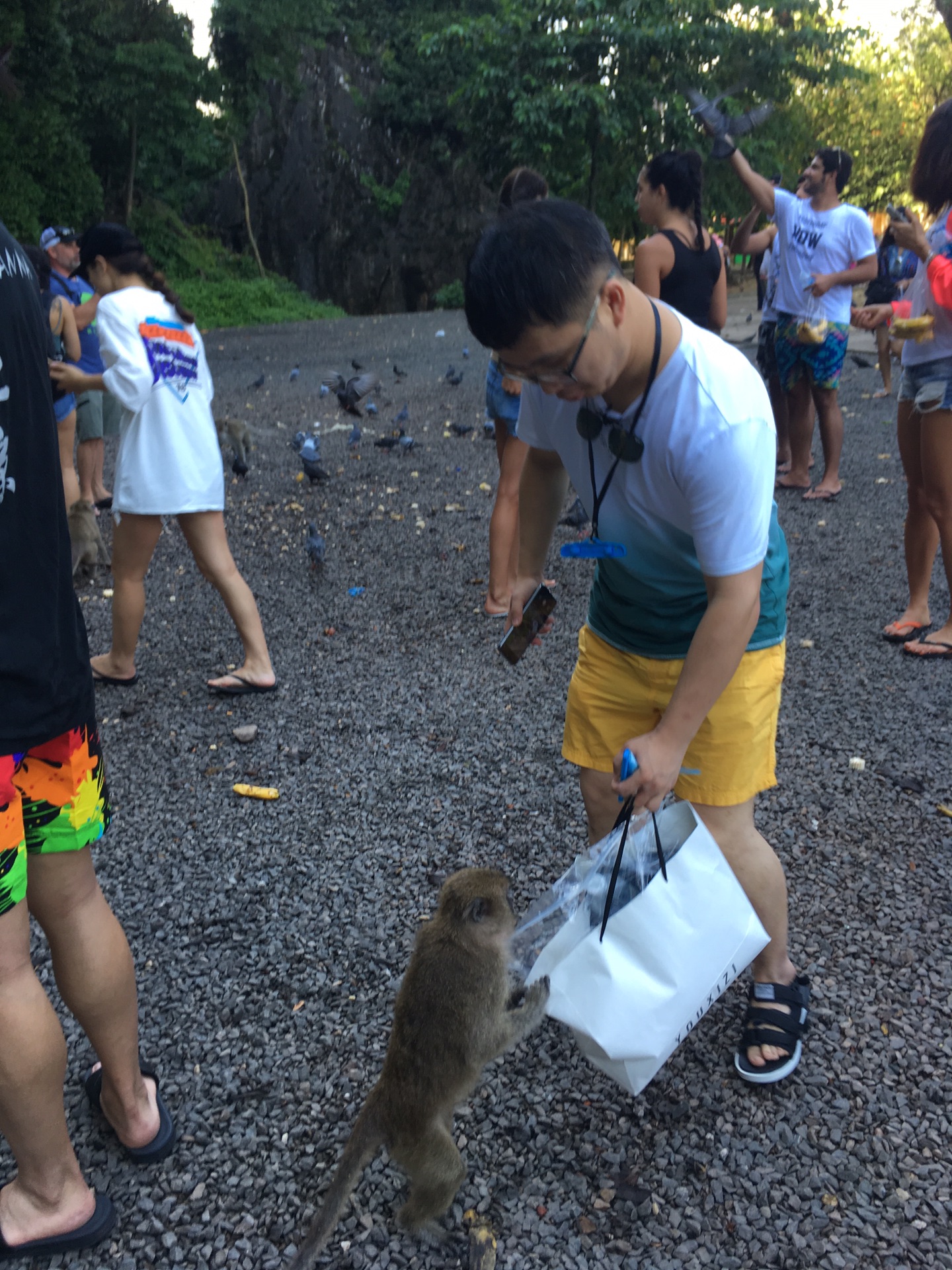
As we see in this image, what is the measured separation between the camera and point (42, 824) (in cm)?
177

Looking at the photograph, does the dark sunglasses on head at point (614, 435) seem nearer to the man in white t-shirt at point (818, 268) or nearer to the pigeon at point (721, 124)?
the pigeon at point (721, 124)

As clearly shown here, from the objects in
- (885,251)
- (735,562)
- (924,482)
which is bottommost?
(924,482)

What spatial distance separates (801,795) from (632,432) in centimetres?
214

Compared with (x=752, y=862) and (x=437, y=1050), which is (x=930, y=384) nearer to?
(x=752, y=862)

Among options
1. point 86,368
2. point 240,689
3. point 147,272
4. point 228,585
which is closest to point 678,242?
point 147,272

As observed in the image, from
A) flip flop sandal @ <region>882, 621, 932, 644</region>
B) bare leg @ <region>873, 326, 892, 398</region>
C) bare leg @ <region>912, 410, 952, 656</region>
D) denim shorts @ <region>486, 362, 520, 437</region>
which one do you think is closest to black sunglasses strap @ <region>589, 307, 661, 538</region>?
bare leg @ <region>912, 410, 952, 656</region>

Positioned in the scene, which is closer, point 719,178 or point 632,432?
point 632,432

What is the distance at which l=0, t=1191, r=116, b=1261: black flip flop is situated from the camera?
1891 mm

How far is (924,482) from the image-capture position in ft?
13.4

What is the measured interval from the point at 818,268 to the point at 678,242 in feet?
5.94

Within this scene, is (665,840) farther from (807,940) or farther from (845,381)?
(845,381)

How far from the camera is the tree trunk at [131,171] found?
24938mm

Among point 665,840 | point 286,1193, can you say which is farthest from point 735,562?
point 286,1193

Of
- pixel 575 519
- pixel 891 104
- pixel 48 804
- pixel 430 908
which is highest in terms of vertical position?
pixel 891 104
